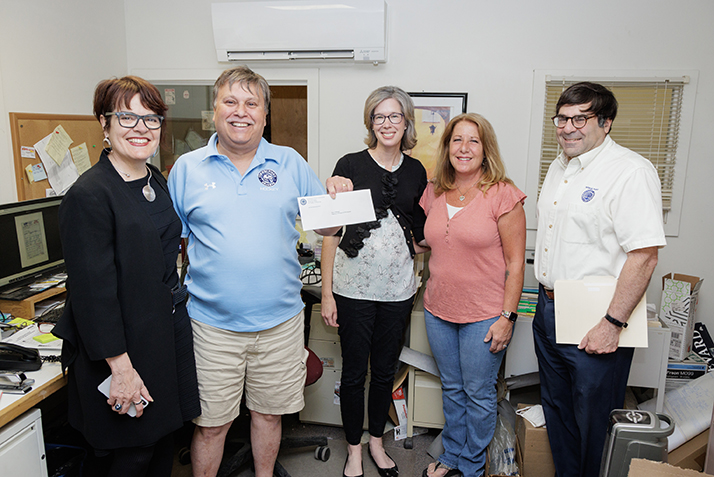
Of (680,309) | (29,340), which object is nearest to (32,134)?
(29,340)

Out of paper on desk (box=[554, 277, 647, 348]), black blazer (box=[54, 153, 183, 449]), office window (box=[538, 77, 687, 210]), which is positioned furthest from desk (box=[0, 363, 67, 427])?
office window (box=[538, 77, 687, 210])

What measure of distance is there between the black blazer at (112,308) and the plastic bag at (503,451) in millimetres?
1446

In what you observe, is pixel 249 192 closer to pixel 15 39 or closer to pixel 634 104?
pixel 15 39

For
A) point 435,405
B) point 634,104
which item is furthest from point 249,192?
point 634,104

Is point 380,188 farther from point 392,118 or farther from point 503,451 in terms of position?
point 503,451

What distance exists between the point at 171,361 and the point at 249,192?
57 centimetres

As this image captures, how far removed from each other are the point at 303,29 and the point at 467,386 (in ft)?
7.13

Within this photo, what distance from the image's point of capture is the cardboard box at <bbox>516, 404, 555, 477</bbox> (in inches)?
81.8

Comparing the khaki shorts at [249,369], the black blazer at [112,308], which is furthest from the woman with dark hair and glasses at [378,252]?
the black blazer at [112,308]

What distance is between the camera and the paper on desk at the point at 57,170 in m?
2.57

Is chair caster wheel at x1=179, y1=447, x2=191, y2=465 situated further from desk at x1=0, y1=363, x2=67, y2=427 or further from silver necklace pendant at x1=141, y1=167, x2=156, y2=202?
silver necklace pendant at x1=141, y1=167, x2=156, y2=202

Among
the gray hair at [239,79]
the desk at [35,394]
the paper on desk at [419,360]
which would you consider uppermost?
the gray hair at [239,79]

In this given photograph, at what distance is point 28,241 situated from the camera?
2.15 meters

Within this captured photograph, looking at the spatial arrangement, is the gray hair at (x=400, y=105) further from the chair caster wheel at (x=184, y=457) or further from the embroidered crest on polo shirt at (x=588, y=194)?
the chair caster wheel at (x=184, y=457)
